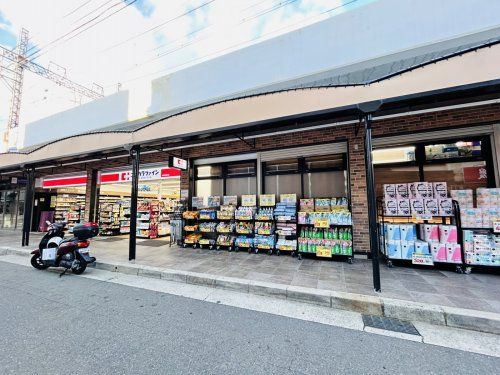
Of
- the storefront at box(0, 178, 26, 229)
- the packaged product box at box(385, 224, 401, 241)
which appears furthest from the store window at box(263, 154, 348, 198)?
the storefront at box(0, 178, 26, 229)

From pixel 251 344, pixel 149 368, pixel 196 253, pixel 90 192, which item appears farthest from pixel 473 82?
pixel 90 192

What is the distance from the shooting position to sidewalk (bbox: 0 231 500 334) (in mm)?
3334

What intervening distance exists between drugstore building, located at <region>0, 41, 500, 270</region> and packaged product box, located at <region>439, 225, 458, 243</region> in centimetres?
145

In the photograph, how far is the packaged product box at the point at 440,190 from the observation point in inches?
197

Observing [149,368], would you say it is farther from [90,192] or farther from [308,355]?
[90,192]

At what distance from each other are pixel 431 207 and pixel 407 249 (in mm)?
1072

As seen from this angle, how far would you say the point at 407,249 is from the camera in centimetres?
495

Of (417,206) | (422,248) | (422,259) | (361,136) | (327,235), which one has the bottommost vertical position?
(422,259)

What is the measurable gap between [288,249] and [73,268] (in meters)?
5.15

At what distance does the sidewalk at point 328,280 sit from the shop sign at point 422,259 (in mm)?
165

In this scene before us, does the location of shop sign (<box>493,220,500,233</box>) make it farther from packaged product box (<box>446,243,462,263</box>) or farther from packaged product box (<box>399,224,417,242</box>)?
packaged product box (<box>399,224,417,242</box>)

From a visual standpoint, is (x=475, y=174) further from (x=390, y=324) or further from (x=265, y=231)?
(x=265, y=231)

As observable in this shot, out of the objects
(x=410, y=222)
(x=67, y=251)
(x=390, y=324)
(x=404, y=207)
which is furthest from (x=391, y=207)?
(x=67, y=251)

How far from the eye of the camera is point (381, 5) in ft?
21.4
